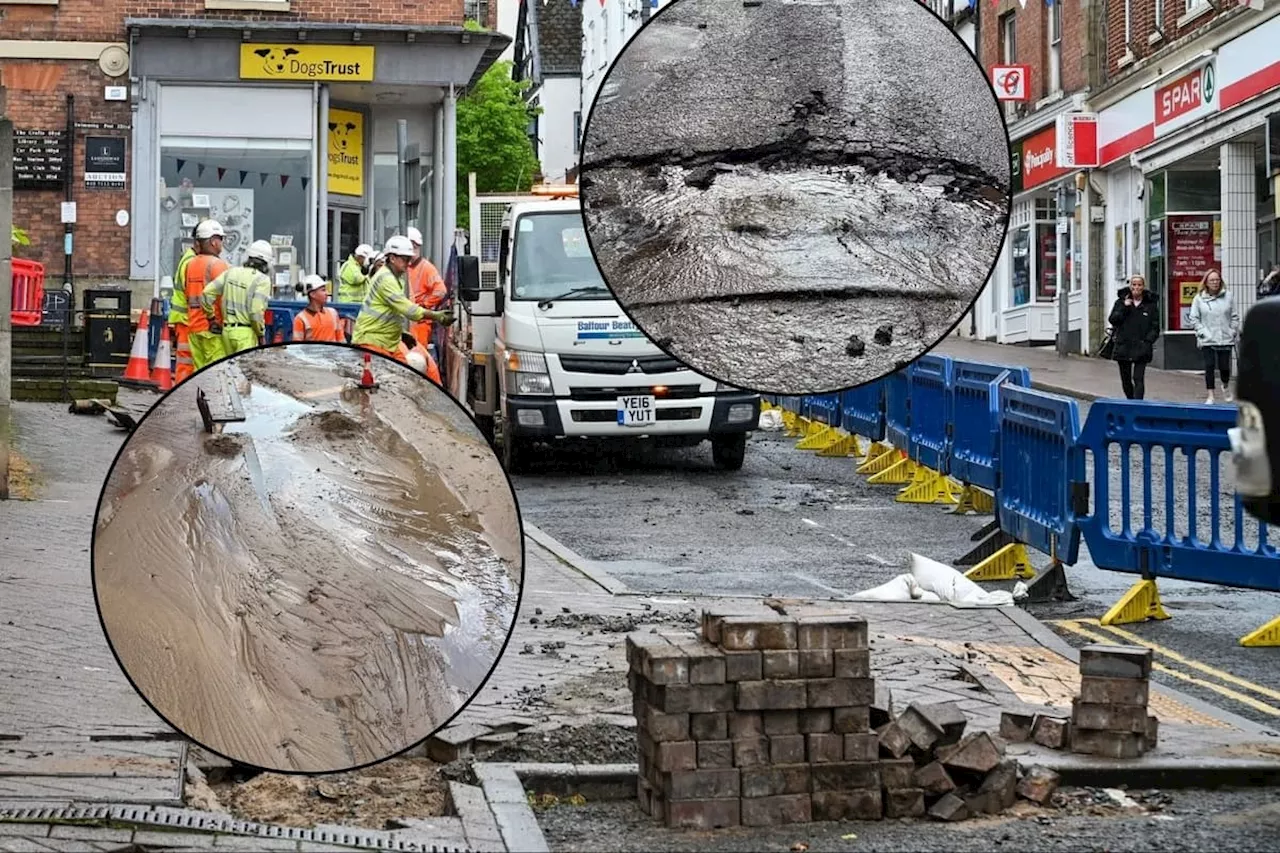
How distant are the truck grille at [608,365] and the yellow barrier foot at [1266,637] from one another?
27.9ft

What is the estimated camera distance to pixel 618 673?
27.7 ft

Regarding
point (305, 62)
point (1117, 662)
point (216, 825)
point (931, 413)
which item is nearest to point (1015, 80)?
point (305, 62)

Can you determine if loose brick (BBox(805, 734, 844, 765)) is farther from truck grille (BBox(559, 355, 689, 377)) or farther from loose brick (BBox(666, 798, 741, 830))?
truck grille (BBox(559, 355, 689, 377))

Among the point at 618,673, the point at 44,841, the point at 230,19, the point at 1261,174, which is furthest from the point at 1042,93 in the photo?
the point at 44,841

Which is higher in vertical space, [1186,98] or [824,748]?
[1186,98]

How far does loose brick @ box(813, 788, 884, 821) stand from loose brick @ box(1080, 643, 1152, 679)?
113 cm

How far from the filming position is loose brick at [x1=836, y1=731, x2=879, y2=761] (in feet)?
19.9

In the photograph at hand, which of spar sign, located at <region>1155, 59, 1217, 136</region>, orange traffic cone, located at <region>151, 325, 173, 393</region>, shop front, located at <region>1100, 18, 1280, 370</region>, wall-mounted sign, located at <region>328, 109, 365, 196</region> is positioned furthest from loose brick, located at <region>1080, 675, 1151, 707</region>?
spar sign, located at <region>1155, 59, 1217, 136</region>

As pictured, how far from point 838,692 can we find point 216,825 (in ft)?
5.94

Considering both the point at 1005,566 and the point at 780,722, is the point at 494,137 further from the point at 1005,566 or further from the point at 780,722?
the point at 780,722

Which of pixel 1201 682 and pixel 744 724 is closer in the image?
pixel 744 724

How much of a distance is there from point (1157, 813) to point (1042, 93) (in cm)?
3874

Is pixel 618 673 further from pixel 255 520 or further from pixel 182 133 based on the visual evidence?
pixel 182 133

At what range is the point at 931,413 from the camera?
654 inches
